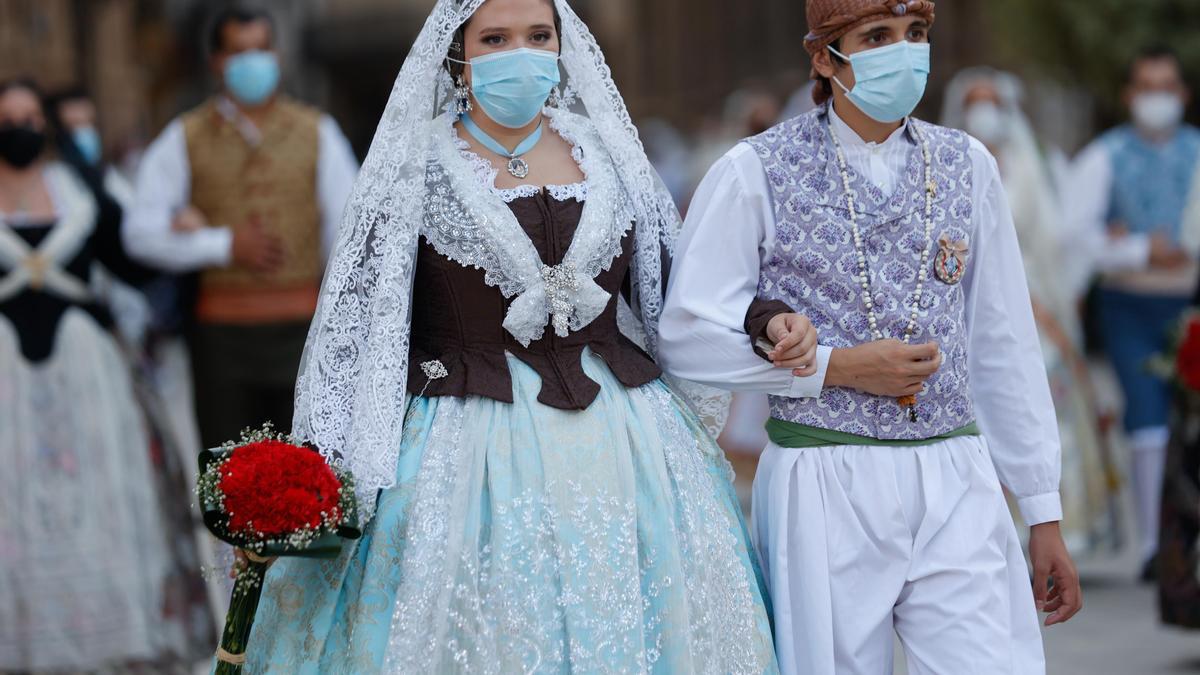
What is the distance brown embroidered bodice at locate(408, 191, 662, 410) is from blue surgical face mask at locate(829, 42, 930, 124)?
0.69 metres

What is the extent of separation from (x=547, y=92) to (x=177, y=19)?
2809 centimetres

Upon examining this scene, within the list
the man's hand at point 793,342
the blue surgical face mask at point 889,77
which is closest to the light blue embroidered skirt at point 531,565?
the man's hand at point 793,342

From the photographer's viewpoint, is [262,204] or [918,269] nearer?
[918,269]

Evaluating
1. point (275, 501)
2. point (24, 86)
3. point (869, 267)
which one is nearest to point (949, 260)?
point (869, 267)

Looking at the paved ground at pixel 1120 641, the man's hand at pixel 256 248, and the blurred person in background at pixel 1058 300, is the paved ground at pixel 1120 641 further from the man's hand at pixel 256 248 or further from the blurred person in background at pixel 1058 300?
the man's hand at pixel 256 248

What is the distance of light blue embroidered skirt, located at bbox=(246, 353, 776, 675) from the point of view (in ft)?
12.6

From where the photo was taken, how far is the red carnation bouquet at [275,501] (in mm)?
3822

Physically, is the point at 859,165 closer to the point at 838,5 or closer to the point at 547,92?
the point at 838,5

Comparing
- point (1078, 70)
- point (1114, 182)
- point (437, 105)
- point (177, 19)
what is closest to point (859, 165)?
point (437, 105)

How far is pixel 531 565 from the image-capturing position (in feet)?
12.8

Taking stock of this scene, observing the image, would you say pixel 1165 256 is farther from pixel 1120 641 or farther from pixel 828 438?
pixel 828 438

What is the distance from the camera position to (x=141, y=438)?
6898 millimetres

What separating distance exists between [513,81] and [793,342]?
874 mm

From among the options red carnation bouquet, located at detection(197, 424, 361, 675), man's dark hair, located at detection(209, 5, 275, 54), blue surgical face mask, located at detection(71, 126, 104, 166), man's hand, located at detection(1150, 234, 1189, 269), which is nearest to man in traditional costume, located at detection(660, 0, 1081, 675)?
red carnation bouquet, located at detection(197, 424, 361, 675)
